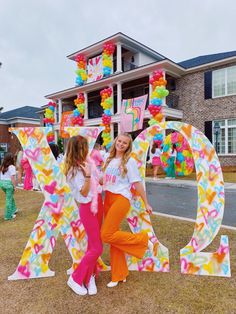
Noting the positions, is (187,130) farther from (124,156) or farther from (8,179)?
(8,179)

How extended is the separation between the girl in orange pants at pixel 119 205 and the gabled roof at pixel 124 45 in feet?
56.5

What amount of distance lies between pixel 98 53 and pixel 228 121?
36.5 ft

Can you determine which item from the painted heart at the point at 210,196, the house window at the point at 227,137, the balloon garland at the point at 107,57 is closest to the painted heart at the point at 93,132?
the painted heart at the point at 210,196

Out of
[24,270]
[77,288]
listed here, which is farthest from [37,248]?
[77,288]

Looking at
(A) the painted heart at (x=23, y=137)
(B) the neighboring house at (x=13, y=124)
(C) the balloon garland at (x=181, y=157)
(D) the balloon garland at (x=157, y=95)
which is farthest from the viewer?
(B) the neighboring house at (x=13, y=124)

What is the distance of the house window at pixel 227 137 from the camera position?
15.5 metres

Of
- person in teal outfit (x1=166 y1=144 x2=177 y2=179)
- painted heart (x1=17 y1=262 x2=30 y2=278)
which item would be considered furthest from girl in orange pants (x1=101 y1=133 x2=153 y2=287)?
person in teal outfit (x1=166 y1=144 x2=177 y2=179)

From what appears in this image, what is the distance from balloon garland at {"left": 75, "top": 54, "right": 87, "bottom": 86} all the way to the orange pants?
19226mm

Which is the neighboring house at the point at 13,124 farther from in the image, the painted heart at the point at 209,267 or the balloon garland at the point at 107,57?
the painted heart at the point at 209,267

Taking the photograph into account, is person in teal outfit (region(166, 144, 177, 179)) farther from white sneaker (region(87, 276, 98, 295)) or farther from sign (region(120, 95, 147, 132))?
white sneaker (region(87, 276, 98, 295))

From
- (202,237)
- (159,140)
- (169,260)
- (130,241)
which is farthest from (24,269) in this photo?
(159,140)

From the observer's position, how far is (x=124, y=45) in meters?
19.3

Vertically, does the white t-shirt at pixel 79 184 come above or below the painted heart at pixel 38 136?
below

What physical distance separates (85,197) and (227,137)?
48.0ft
